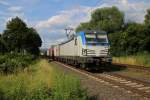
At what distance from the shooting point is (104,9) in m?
91.4

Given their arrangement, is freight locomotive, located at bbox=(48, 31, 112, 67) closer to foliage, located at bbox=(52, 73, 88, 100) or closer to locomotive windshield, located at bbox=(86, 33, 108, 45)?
locomotive windshield, located at bbox=(86, 33, 108, 45)

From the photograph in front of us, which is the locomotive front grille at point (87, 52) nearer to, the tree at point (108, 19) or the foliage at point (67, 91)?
the foliage at point (67, 91)

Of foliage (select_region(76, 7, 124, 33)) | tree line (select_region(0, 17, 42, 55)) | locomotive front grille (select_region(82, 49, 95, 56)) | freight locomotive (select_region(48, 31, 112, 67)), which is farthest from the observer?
foliage (select_region(76, 7, 124, 33))

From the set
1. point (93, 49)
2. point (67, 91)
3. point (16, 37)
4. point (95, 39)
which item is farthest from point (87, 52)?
point (16, 37)

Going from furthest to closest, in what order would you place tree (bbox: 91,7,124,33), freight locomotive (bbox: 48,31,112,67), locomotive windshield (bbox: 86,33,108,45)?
tree (bbox: 91,7,124,33)
locomotive windshield (bbox: 86,33,108,45)
freight locomotive (bbox: 48,31,112,67)

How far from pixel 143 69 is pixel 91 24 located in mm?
66697

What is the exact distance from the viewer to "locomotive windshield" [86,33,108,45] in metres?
26.5

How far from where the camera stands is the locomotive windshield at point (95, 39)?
87.0 feet

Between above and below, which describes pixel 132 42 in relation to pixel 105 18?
below

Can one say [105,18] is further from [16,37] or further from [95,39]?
[95,39]

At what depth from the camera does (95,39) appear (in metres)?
26.9

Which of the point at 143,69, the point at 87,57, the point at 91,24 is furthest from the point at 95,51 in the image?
the point at 91,24

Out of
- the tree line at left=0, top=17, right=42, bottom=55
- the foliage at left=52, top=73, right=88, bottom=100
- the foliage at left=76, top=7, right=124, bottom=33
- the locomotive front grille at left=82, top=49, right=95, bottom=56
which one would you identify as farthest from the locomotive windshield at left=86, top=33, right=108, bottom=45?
the foliage at left=76, top=7, right=124, bottom=33

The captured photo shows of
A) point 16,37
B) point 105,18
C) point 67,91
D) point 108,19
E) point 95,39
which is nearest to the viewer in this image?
point 67,91
